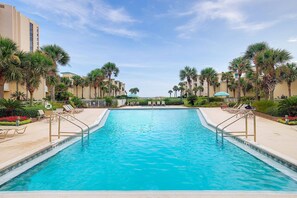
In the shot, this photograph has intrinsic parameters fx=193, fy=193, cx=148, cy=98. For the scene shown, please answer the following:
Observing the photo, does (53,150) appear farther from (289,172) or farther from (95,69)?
(95,69)

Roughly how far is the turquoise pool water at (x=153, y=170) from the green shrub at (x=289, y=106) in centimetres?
776

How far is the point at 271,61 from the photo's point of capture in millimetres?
16859

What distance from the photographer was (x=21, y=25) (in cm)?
2898

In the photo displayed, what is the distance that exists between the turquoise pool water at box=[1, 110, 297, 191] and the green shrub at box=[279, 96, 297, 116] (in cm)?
776

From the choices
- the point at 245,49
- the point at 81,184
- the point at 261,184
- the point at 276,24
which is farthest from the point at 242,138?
the point at 245,49

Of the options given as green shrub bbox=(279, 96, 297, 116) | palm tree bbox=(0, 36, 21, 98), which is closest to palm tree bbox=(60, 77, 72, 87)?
palm tree bbox=(0, 36, 21, 98)

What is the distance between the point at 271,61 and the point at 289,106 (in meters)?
5.92

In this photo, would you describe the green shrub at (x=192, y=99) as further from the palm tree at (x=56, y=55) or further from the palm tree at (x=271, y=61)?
the palm tree at (x=56, y=55)

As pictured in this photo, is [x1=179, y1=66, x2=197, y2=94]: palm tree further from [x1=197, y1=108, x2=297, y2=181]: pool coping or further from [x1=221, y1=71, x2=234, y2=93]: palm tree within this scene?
[x1=197, y1=108, x2=297, y2=181]: pool coping

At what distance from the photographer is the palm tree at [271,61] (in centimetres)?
1652
